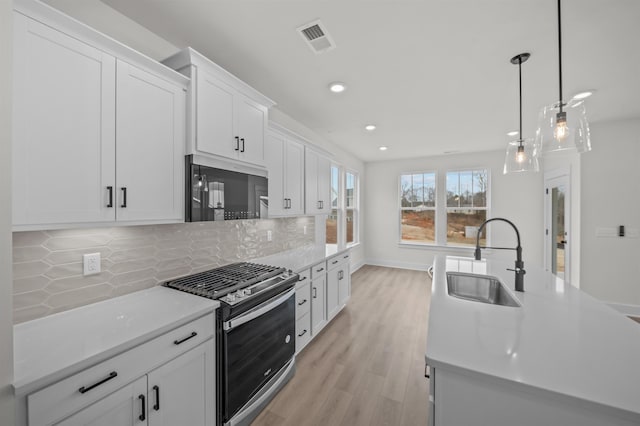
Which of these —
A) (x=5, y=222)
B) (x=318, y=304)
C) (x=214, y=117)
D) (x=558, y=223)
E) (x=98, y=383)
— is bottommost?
(x=318, y=304)

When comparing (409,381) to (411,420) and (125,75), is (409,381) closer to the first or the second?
(411,420)

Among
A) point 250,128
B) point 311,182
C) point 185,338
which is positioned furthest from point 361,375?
point 250,128

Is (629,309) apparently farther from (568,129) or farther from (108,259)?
(108,259)

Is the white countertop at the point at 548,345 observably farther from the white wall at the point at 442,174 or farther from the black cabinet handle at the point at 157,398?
the white wall at the point at 442,174

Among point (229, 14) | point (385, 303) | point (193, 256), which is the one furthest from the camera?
point (385, 303)

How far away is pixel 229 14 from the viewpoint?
1.61m

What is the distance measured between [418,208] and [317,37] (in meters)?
5.07

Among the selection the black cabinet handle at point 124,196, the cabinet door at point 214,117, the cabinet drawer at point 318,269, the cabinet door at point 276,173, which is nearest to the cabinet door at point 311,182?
the cabinet door at point 276,173

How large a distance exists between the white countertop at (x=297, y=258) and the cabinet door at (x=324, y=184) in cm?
64

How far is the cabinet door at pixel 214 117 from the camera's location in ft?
5.61

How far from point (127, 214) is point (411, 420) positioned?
230 cm

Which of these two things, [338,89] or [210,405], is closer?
[210,405]

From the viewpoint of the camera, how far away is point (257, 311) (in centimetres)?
173

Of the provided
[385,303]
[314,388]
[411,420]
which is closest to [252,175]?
[314,388]
